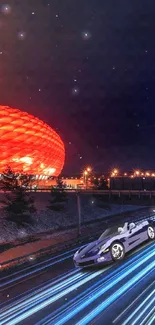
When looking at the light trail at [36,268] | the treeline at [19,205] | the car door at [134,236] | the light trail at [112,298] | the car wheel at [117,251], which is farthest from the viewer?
the treeline at [19,205]

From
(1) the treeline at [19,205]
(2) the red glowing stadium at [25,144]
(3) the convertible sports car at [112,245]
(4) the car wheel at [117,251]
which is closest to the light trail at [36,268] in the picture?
(3) the convertible sports car at [112,245]

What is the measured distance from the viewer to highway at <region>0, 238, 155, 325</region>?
256 inches

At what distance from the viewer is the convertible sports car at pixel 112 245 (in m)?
10.2

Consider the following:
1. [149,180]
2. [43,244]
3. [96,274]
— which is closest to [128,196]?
[149,180]

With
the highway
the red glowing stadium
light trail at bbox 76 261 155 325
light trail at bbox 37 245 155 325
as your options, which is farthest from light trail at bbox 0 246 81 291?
the red glowing stadium

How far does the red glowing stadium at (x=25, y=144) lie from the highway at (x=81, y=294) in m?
58.2

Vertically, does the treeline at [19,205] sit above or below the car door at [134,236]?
above

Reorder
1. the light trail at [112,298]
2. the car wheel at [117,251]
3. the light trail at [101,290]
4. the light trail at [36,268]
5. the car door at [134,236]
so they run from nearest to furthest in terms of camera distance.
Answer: the light trail at [112,298] < the light trail at [101,290] < the light trail at [36,268] < the car wheel at [117,251] < the car door at [134,236]

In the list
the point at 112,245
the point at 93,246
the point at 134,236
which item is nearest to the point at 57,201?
the point at 134,236

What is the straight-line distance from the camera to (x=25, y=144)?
73062 mm

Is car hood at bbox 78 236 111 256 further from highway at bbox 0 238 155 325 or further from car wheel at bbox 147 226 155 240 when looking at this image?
car wheel at bbox 147 226 155 240

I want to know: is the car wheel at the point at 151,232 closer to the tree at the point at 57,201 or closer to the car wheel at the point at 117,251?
the car wheel at the point at 117,251

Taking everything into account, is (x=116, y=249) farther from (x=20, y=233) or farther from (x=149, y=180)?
(x=149, y=180)

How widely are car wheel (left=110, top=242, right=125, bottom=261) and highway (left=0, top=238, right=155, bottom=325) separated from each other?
0.25m
